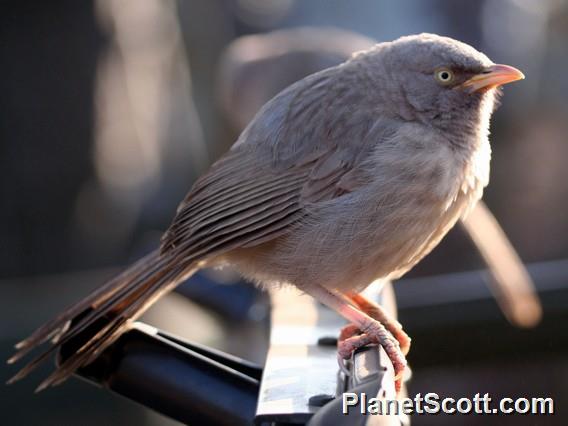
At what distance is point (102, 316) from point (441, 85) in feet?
5.67

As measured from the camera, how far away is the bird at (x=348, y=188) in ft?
13.2

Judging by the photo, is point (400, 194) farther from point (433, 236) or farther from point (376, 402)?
point (376, 402)

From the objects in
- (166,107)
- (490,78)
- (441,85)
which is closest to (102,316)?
(441,85)

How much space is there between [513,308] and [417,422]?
2.60 feet

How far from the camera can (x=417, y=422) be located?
4949 mm

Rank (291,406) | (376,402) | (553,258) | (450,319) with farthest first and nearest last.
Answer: (553,258) < (450,319) < (291,406) < (376,402)

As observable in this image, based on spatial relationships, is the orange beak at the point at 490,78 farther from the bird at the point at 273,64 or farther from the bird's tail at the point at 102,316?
the bird at the point at 273,64

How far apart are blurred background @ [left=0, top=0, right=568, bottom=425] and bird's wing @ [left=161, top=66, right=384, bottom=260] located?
119 inches

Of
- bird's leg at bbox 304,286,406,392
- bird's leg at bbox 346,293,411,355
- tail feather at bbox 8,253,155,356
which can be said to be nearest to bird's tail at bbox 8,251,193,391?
tail feather at bbox 8,253,155,356

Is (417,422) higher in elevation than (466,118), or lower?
lower

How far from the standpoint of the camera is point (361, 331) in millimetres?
3885

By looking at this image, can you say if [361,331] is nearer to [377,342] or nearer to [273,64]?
[377,342]

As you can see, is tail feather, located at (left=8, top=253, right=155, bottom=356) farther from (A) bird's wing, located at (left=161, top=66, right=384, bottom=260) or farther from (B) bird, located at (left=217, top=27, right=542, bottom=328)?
(B) bird, located at (left=217, top=27, right=542, bottom=328)

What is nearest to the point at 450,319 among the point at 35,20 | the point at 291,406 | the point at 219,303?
the point at 219,303
